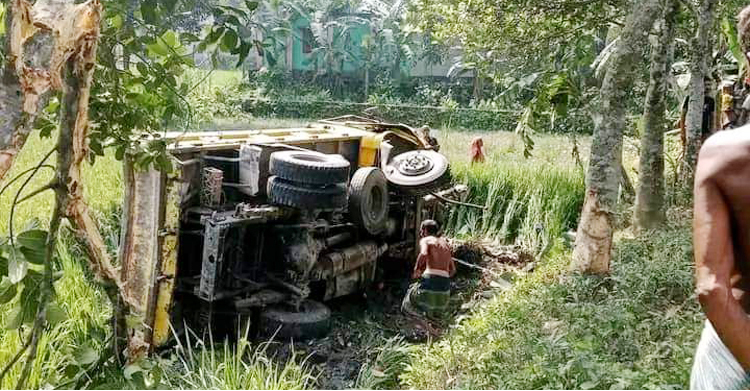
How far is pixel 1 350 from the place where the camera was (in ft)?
15.0

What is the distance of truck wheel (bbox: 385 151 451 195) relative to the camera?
309 inches

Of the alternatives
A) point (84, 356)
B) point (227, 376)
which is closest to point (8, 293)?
point (84, 356)

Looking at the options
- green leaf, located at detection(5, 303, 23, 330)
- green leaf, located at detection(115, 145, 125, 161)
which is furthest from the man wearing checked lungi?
green leaf, located at detection(5, 303, 23, 330)

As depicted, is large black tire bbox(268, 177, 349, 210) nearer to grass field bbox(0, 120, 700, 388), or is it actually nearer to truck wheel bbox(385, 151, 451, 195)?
grass field bbox(0, 120, 700, 388)

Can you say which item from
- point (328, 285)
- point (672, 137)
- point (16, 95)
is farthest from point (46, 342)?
point (672, 137)

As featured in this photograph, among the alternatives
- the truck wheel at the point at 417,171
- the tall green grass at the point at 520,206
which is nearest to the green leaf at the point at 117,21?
the truck wheel at the point at 417,171

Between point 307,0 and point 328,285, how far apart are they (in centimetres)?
2411

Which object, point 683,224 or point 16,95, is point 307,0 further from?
point 16,95

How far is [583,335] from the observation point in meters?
4.69

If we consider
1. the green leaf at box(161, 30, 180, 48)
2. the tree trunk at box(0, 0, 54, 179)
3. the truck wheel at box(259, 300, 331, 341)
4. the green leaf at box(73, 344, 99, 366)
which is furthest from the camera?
the truck wheel at box(259, 300, 331, 341)

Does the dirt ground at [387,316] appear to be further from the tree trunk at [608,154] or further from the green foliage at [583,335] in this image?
the tree trunk at [608,154]

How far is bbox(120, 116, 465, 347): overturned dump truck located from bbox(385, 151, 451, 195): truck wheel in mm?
469

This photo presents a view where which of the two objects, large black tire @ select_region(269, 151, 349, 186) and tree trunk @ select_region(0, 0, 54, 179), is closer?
tree trunk @ select_region(0, 0, 54, 179)

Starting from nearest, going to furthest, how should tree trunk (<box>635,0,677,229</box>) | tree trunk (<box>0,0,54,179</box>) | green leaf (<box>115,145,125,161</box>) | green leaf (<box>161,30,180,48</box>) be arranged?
tree trunk (<box>0,0,54,179</box>), green leaf (<box>115,145,125,161</box>), green leaf (<box>161,30,180,48</box>), tree trunk (<box>635,0,677,229</box>)
